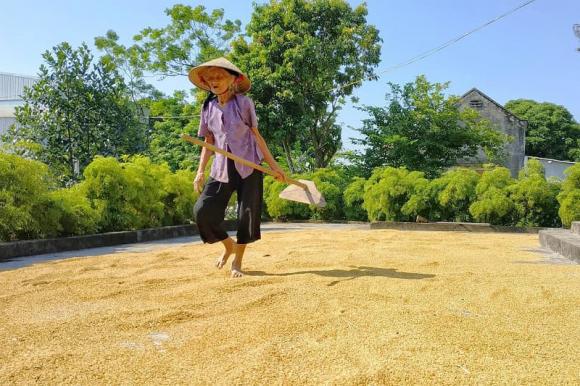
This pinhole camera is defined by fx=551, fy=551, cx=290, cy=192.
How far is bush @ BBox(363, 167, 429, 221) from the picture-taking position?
11.2 meters

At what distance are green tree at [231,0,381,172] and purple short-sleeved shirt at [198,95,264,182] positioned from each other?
1344cm

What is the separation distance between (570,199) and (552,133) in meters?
37.0

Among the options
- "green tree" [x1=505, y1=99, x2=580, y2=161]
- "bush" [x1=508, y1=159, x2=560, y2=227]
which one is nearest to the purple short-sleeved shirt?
"bush" [x1=508, y1=159, x2=560, y2=227]

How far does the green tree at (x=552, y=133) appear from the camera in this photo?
4191 centimetres

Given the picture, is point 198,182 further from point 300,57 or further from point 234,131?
point 300,57

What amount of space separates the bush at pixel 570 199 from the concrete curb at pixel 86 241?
6363 mm

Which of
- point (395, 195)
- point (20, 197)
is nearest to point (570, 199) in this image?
point (395, 195)

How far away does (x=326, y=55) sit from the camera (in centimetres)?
1805

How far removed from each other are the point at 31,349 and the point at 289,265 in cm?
252

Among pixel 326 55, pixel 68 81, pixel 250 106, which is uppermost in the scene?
pixel 326 55

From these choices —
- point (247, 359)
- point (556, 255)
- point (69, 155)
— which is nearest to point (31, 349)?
point (247, 359)

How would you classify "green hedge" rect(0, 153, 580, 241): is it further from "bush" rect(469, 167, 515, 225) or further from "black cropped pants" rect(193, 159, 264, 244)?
"black cropped pants" rect(193, 159, 264, 244)

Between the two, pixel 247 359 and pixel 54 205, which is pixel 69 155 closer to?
pixel 54 205

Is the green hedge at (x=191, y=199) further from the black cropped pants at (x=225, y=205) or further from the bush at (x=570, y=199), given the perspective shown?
the black cropped pants at (x=225, y=205)
